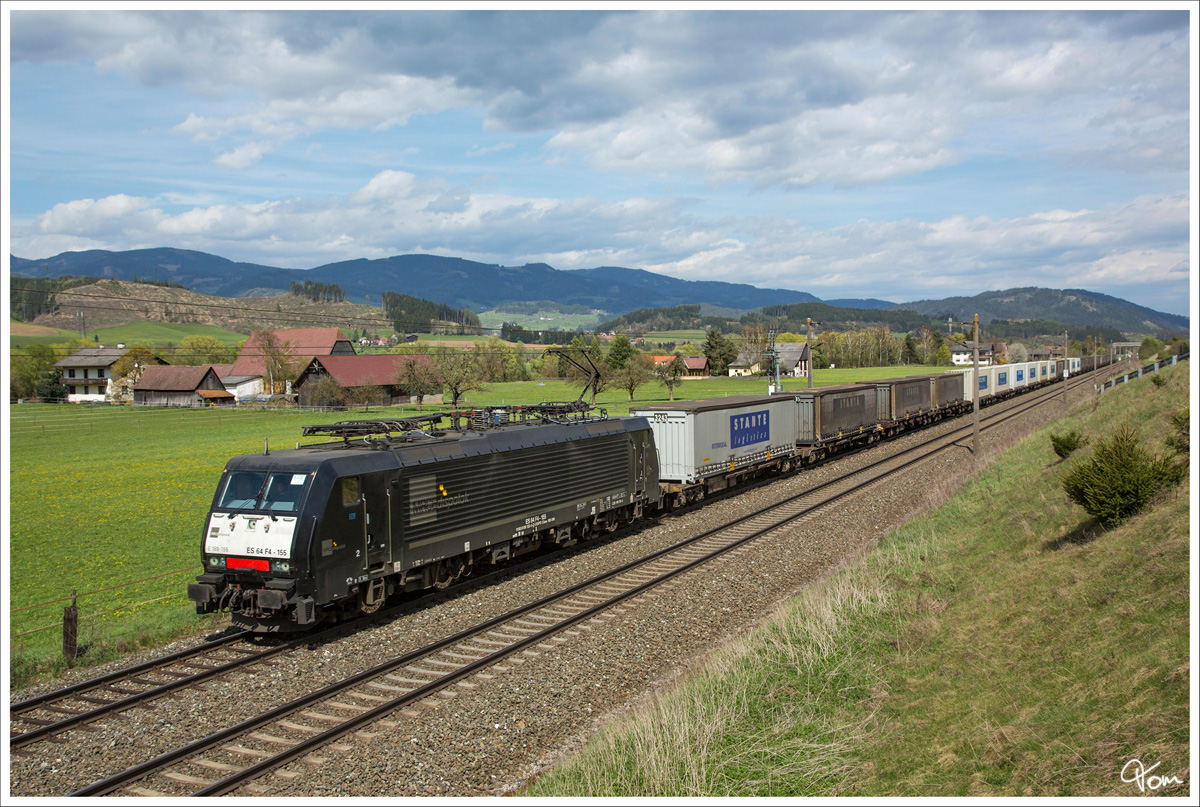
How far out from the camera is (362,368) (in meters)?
91.4

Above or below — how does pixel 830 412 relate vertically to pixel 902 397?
below

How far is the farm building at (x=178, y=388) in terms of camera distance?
101 metres

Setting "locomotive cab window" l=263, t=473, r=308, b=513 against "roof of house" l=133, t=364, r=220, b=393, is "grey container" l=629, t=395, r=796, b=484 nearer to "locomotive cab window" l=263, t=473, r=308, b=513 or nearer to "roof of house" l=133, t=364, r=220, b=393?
"locomotive cab window" l=263, t=473, r=308, b=513

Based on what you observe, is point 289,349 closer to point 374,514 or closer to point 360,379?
point 360,379

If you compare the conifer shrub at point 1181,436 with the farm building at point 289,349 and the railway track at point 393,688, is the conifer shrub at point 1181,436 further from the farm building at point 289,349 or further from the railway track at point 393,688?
the farm building at point 289,349

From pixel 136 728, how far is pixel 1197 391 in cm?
1401

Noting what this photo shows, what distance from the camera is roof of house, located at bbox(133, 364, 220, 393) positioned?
334 ft

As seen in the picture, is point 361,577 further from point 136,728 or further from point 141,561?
point 141,561

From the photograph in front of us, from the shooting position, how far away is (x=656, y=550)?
21.5 metres

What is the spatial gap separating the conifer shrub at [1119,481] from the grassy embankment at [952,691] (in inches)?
16.2

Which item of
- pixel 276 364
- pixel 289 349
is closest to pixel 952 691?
pixel 276 364

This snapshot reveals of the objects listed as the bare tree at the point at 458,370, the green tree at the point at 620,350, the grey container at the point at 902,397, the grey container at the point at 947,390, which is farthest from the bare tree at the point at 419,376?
the grey container at the point at 947,390

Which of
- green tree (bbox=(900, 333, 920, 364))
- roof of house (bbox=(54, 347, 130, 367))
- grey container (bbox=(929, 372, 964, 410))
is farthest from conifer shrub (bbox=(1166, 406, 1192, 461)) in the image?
green tree (bbox=(900, 333, 920, 364))

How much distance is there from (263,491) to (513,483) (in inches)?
236
